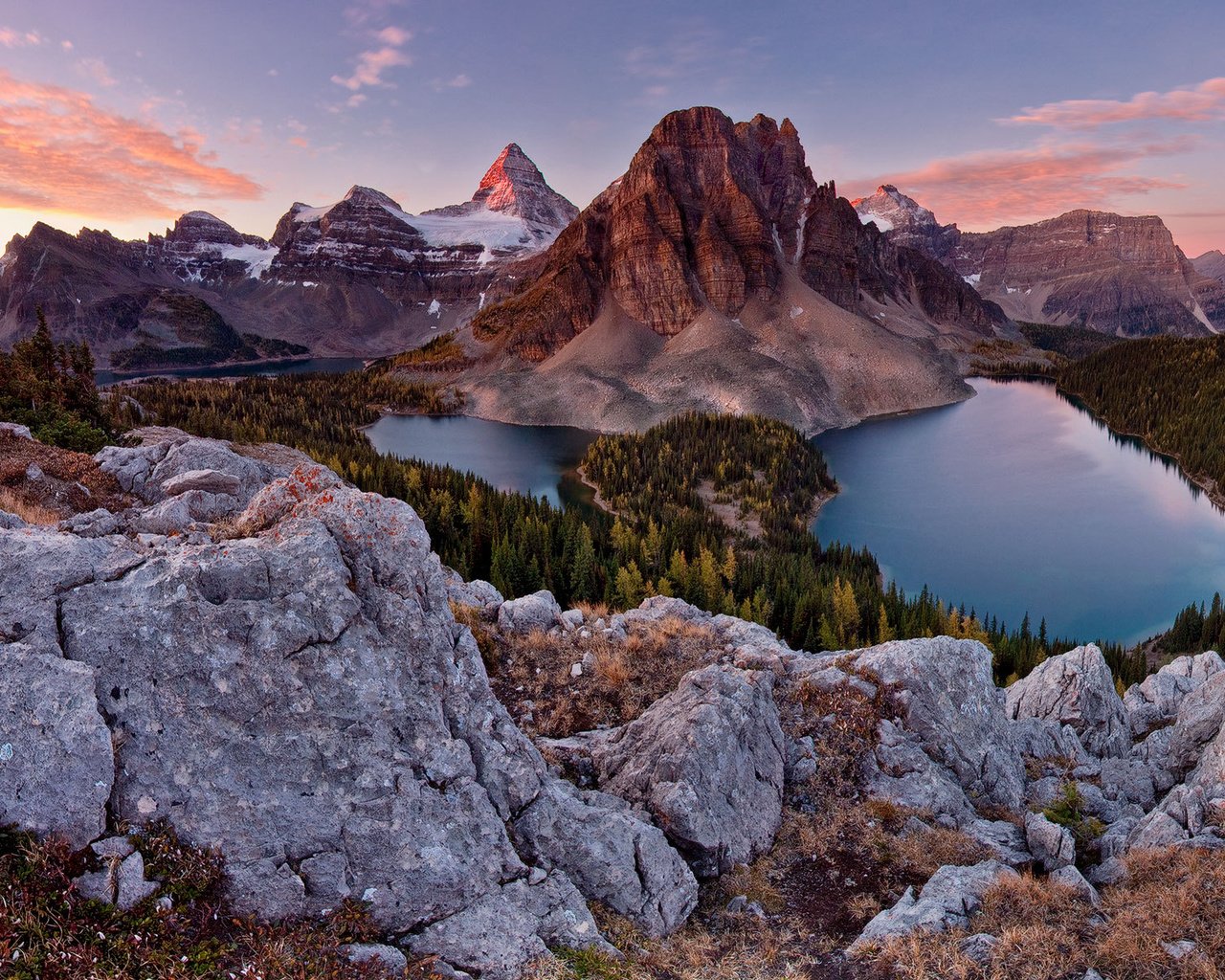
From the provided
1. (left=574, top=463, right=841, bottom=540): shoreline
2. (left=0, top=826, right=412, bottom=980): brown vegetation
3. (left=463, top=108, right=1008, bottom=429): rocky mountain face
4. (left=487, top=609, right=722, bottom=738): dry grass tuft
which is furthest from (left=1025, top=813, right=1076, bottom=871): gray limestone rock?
(left=463, top=108, right=1008, bottom=429): rocky mountain face

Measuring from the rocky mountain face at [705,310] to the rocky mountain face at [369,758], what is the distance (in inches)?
4365

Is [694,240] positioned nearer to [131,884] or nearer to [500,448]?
[500,448]

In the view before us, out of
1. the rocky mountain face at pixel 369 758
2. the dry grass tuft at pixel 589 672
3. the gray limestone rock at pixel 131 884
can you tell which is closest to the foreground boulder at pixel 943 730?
the rocky mountain face at pixel 369 758

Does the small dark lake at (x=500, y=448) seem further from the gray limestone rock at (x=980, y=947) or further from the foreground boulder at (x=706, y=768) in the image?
the gray limestone rock at (x=980, y=947)

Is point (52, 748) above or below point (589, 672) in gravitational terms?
above

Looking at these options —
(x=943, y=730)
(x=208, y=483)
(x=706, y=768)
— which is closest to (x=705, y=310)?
(x=943, y=730)

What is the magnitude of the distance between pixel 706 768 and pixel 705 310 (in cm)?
15650

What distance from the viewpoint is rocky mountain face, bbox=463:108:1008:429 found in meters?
137

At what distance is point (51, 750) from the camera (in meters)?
7.61

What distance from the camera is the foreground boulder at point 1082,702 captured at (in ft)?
75.0

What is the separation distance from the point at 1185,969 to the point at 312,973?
1135 cm

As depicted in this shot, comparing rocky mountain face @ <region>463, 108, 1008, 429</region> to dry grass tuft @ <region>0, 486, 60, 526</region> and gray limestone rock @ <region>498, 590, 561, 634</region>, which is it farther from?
dry grass tuft @ <region>0, 486, 60, 526</region>

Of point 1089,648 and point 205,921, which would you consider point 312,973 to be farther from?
point 1089,648

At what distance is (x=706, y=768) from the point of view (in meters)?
13.2
